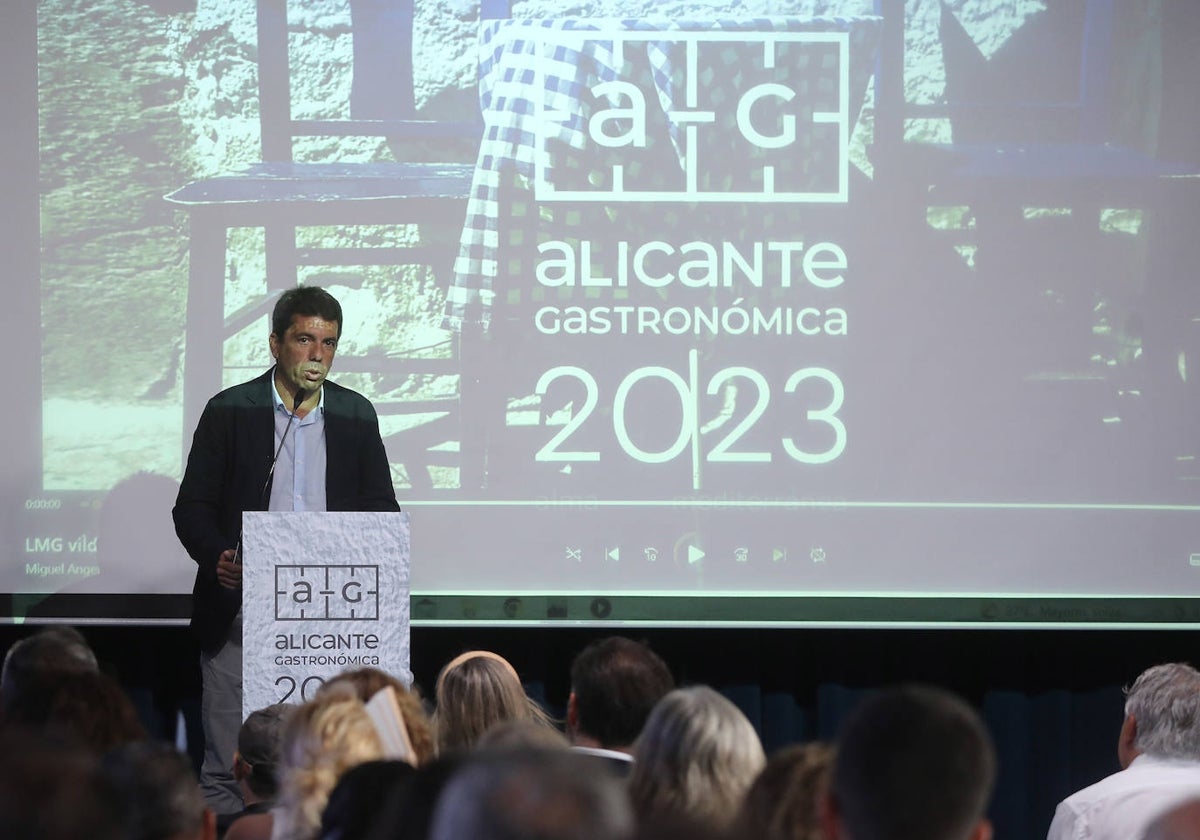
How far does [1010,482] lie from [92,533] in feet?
9.15

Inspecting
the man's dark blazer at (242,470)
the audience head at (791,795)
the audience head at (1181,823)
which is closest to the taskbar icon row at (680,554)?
the man's dark blazer at (242,470)

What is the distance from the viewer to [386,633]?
2932mm

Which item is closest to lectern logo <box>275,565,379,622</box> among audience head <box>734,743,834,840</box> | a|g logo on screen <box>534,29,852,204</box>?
audience head <box>734,743,834,840</box>

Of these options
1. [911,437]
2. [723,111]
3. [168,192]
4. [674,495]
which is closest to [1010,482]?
[911,437]

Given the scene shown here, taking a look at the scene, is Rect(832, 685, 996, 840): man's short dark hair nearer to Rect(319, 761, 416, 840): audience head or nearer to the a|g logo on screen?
Rect(319, 761, 416, 840): audience head

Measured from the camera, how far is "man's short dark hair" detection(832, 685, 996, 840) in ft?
4.73

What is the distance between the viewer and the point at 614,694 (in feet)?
8.95

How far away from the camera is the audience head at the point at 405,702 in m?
2.20

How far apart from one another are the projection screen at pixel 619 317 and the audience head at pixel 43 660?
189cm

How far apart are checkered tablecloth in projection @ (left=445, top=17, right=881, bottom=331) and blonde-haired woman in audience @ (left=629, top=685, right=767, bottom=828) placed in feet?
8.45

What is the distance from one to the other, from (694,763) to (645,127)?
111 inches

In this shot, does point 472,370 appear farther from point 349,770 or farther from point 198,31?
point 349,770

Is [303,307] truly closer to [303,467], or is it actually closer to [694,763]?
[303,467]

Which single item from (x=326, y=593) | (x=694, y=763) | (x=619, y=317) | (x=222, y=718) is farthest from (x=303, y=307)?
(x=694, y=763)
